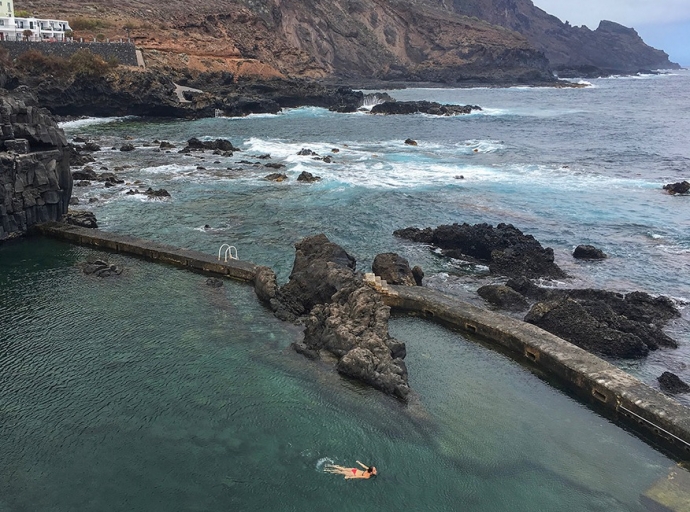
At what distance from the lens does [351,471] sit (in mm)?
14422

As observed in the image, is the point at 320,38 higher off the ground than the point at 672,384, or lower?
higher

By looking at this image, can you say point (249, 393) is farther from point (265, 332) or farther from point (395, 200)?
point (395, 200)

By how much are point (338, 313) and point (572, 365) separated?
775cm

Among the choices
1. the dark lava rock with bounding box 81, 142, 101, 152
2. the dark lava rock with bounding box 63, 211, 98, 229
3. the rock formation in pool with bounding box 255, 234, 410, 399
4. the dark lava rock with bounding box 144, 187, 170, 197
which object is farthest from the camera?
the dark lava rock with bounding box 81, 142, 101, 152

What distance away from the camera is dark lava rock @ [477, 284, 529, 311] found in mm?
24969

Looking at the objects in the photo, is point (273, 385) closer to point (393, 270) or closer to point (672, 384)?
point (393, 270)

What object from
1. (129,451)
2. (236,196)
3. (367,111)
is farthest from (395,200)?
(367,111)

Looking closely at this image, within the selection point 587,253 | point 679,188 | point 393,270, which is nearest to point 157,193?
point 393,270

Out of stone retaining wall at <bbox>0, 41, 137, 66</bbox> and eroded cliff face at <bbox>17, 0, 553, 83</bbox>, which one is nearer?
stone retaining wall at <bbox>0, 41, 137, 66</bbox>

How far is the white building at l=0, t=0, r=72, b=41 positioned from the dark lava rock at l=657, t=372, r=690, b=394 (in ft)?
292

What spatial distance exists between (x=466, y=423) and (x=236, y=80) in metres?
98.9

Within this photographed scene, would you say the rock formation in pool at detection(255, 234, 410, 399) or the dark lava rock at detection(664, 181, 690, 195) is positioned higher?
the dark lava rock at detection(664, 181, 690, 195)

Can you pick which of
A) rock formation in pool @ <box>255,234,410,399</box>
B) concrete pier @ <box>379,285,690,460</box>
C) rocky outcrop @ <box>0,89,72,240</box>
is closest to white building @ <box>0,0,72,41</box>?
rocky outcrop @ <box>0,89,72,240</box>

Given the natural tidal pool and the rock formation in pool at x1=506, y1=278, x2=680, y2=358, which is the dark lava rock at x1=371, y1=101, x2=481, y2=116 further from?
the natural tidal pool
